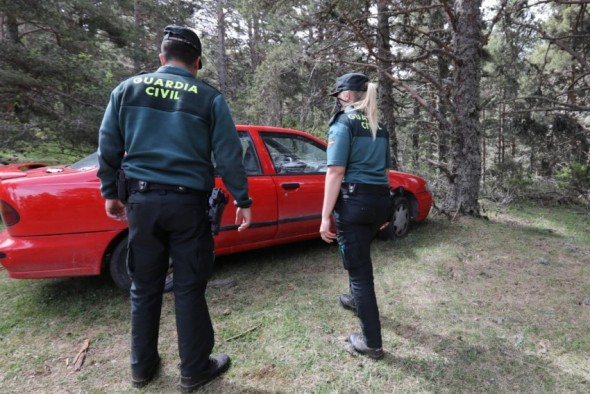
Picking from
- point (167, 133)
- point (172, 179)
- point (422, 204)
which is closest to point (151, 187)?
point (172, 179)

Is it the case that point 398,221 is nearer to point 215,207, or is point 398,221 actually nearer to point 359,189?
point 359,189

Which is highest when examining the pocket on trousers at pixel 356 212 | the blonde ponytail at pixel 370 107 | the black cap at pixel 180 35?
the black cap at pixel 180 35

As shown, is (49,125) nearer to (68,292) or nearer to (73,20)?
(73,20)

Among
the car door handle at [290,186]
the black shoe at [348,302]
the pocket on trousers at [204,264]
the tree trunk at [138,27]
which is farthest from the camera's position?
the tree trunk at [138,27]

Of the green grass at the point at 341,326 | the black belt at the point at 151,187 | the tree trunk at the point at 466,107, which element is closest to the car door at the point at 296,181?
the green grass at the point at 341,326

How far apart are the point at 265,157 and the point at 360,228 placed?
1871 mm

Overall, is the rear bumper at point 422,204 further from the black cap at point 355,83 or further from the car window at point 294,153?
the black cap at point 355,83

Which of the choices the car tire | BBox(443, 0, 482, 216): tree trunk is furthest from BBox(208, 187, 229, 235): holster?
BBox(443, 0, 482, 216): tree trunk

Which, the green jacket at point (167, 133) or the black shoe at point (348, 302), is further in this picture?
→ the black shoe at point (348, 302)

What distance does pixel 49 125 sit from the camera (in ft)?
28.3

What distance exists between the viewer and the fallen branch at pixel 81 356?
2.46 m

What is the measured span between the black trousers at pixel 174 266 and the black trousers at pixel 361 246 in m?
0.90

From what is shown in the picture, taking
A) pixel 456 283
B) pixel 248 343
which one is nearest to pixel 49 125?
pixel 248 343

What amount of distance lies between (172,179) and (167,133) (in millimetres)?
259
